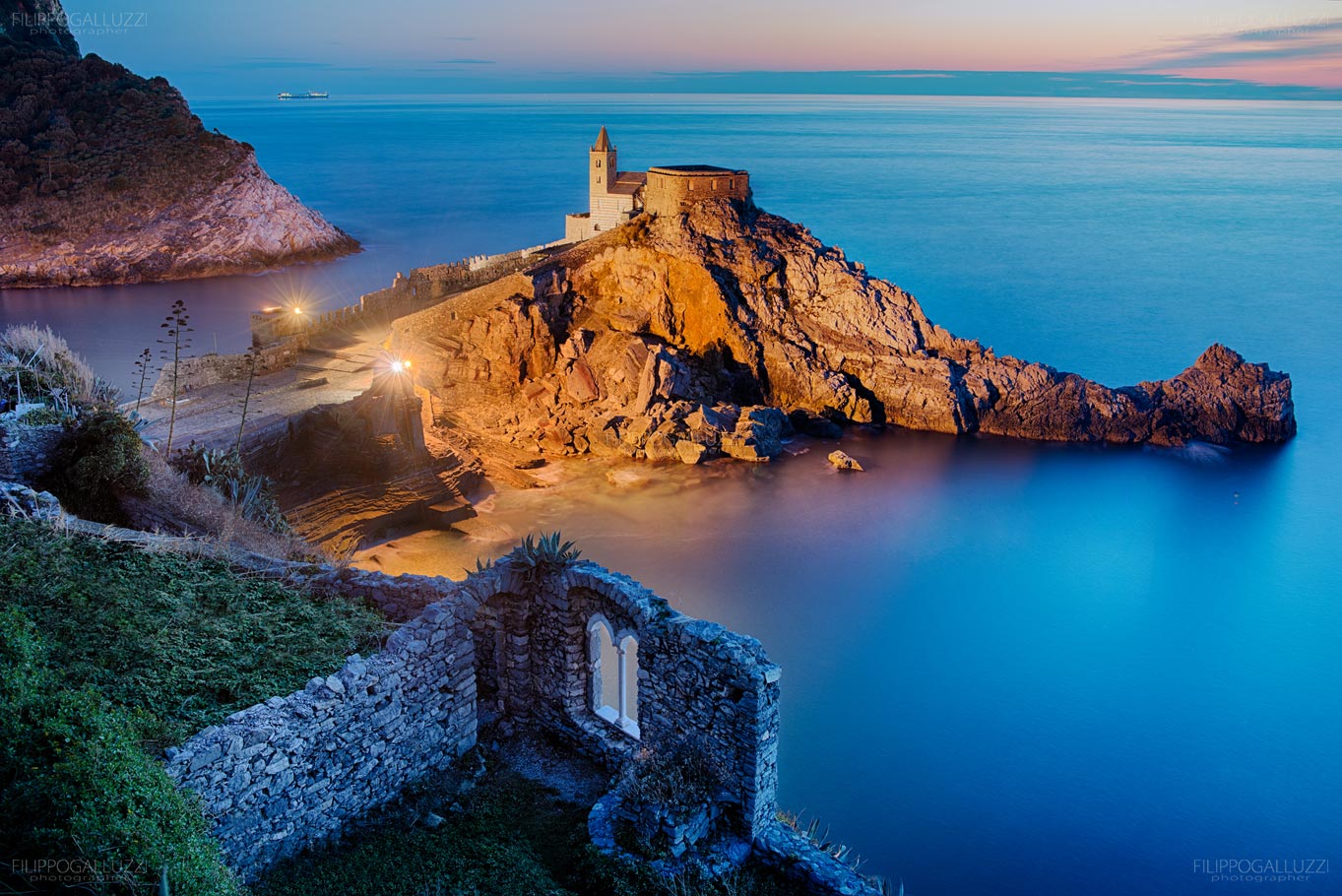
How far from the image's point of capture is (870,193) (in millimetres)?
63500

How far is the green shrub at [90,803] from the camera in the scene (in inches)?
174

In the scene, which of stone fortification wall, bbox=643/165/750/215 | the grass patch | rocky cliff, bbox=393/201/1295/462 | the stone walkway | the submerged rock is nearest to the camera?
the grass patch

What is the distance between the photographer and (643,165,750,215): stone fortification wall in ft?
96.7

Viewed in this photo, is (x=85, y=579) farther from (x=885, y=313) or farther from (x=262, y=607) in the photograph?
(x=885, y=313)

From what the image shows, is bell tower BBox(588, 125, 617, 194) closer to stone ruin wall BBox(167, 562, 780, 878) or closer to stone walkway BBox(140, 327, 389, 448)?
stone walkway BBox(140, 327, 389, 448)

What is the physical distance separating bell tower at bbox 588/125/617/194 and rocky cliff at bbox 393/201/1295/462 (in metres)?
8.00

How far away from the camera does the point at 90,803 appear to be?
4.57 m

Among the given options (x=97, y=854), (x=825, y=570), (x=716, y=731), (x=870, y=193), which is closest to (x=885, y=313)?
(x=825, y=570)

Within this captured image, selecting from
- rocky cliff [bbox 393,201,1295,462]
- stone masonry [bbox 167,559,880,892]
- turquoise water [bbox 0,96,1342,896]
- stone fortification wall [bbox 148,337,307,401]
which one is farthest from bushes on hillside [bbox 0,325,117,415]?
rocky cliff [bbox 393,201,1295,462]

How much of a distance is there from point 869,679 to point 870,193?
52.9 metres

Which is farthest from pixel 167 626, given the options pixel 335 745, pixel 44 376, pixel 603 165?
pixel 603 165

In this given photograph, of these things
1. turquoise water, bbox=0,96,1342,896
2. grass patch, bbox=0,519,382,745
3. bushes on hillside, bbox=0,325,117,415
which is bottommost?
turquoise water, bbox=0,96,1342,896

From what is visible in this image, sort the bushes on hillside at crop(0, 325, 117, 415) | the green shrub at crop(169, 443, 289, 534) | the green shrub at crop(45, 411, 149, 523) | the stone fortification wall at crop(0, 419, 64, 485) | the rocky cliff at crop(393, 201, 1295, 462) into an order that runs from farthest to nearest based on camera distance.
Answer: the rocky cliff at crop(393, 201, 1295, 462)
the green shrub at crop(169, 443, 289, 534)
the bushes on hillside at crop(0, 325, 117, 415)
the green shrub at crop(45, 411, 149, 523)
the stone fortification wall at crop(0, 419, 64, 485)

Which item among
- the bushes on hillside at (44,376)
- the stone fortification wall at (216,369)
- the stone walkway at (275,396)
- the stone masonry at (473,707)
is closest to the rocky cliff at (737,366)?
the stone walkway at (275,396)
